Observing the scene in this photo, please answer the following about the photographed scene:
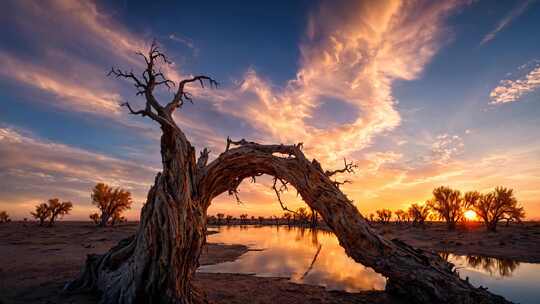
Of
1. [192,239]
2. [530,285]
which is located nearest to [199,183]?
[192,239]

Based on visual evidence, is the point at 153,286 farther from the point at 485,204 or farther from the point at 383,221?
the point at 383,221

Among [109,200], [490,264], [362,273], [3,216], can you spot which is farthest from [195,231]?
[3,216]

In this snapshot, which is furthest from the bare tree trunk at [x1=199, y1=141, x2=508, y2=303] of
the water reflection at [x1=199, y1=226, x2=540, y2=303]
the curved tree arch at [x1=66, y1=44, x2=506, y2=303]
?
the water reflection at [x1=199, y1=226, x2=540, y2=303]

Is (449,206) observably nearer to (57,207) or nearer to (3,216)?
(57,207)

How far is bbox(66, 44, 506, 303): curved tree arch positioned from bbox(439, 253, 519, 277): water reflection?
1163 centimetres

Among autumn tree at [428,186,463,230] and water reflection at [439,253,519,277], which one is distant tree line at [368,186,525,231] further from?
water reflection at [439,253,519,277]

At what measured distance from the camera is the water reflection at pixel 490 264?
17.4m

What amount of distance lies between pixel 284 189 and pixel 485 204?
49.4 metres

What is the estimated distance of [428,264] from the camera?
28.0 feet

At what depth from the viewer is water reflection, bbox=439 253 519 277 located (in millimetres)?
17422

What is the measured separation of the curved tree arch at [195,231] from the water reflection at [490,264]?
11.6m

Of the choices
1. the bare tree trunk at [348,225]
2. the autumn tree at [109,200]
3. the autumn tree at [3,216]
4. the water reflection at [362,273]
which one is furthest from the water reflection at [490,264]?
the autumn tree at [3,216]

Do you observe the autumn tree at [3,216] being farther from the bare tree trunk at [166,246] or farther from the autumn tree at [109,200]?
the bare tree trunk at [166,246]

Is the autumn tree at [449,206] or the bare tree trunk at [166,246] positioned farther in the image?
the autumn tree at [449,206]
